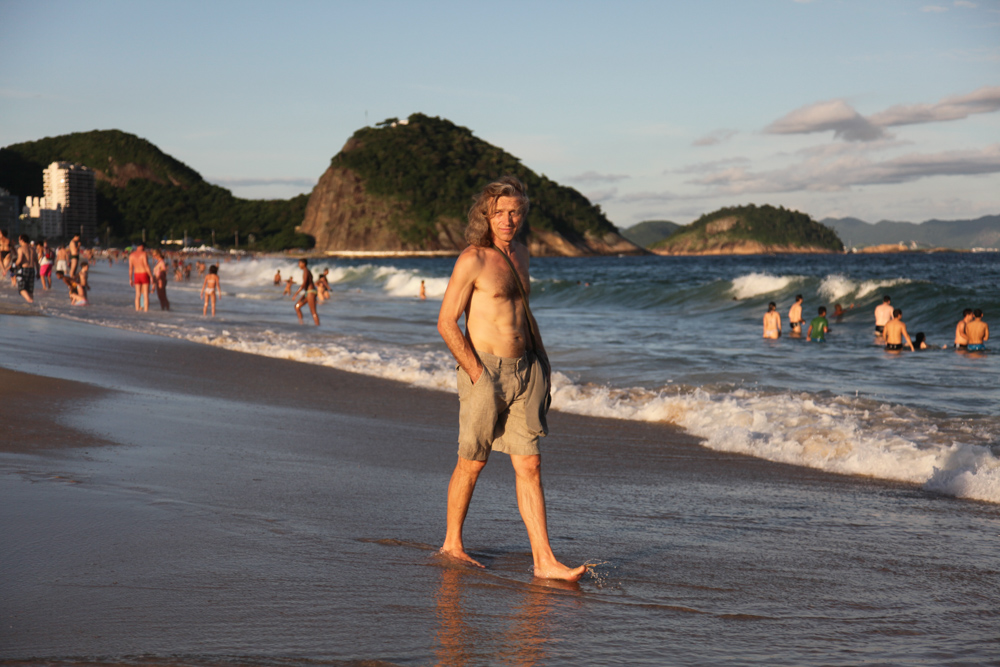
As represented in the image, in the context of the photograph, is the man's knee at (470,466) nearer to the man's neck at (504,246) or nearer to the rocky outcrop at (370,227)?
the man's neck at (504,246)

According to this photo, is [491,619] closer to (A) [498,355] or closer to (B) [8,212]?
(A) [498,355]

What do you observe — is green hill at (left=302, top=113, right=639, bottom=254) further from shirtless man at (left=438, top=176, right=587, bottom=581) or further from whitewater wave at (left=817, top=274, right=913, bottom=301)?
shirtless man at (left=438, top=176, right=587, bottom=581)

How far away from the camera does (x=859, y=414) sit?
7828 mm

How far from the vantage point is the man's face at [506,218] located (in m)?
3.35

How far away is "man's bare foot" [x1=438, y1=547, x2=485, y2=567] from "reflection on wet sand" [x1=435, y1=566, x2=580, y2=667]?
103 mm

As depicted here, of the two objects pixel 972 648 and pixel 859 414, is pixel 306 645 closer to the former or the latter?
pixel 972 648

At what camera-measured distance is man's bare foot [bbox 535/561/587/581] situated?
323 centimetres

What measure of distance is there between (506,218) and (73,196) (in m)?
210

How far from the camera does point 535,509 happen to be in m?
3.37

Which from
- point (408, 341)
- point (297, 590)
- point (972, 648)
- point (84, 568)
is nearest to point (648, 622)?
point (972, 648)

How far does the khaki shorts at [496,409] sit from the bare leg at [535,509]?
A: 0.05m

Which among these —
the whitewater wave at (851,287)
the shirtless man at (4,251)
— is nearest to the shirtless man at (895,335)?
the whitewater wave at (851,287)

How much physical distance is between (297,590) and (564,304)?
1249 inches

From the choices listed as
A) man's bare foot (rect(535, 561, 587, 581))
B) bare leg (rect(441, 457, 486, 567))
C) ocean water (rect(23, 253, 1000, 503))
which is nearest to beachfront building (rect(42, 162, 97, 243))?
ocean water (rect(23, 253, 1000, 503))
